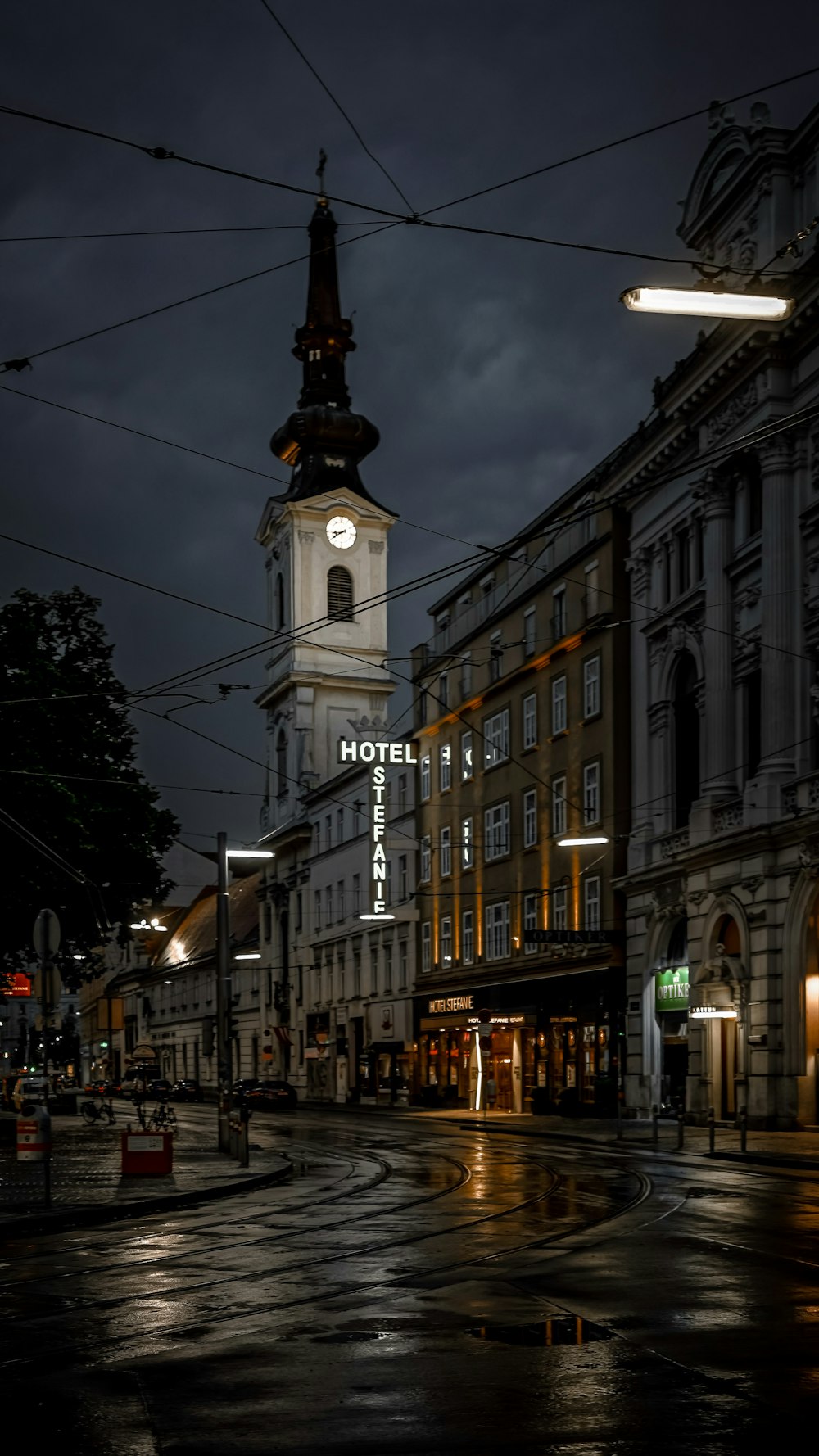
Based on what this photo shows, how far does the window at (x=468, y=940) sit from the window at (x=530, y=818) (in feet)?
22.2

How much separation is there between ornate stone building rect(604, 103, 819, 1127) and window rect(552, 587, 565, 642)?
4.75 meters

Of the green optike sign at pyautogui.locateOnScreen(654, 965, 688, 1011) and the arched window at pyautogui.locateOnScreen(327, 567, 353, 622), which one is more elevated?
the arched window at pyautogui.locateOnScreen(327, 567, 353, 622)

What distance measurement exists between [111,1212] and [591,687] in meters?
32.9

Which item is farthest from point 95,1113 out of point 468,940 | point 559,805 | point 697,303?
point 697,303

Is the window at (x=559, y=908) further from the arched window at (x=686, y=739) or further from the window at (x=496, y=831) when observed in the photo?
the arched window at (x=686, y=739)

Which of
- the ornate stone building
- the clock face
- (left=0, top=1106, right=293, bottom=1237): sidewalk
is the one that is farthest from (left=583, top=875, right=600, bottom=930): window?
the clock face

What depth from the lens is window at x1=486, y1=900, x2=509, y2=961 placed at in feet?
193

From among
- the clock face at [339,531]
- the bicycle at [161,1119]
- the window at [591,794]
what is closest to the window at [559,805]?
the window at [591,794]

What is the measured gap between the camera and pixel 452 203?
697 inches

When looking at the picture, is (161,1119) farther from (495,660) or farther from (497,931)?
(495,660)

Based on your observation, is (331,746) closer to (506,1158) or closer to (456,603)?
(456,603)

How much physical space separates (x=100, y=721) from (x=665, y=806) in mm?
15372

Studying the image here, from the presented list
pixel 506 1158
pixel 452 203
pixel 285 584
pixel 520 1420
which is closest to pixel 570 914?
pixel 506 1158

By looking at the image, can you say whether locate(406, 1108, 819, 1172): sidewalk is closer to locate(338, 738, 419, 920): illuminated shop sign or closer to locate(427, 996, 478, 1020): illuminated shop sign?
locate(427, 996, 478, 1020): illuminated shop sign
